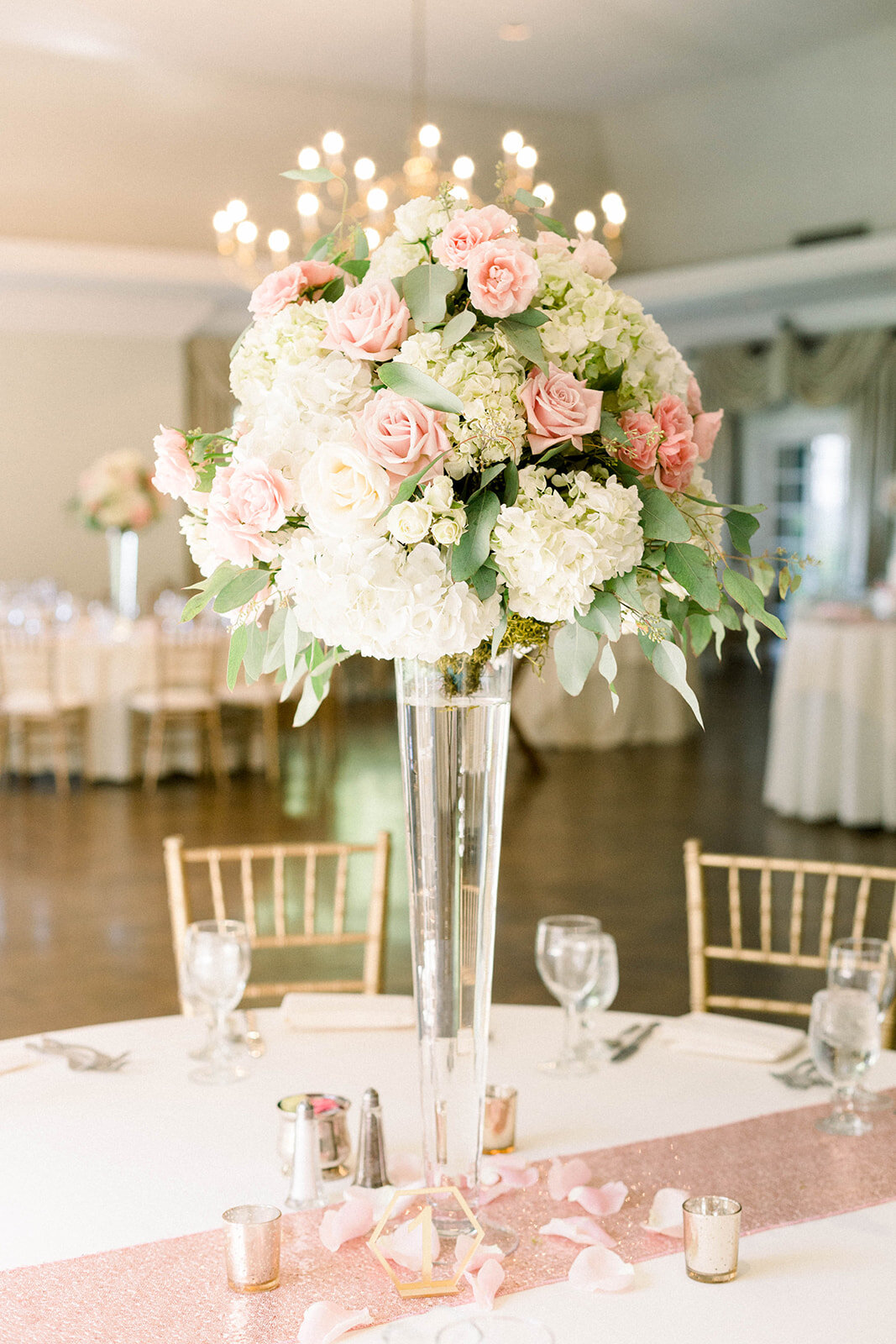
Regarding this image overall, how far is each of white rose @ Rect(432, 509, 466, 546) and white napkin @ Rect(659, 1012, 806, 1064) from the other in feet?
3.46

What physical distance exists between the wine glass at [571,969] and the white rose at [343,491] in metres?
0.86

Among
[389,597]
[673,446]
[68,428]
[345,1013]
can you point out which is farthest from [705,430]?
[68,428]

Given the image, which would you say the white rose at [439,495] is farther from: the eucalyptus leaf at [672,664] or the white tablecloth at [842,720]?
the white tablecloth at [842,720]

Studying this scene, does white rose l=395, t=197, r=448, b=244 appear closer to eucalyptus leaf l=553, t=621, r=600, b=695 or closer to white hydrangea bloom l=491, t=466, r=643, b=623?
white hydrangea bloom l=491, t=466, r=643, b=623

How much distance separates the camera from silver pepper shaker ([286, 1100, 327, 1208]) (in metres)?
1.49

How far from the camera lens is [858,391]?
43.5 feet

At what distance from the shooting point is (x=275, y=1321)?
1.24 metres

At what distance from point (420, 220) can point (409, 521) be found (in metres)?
0.35

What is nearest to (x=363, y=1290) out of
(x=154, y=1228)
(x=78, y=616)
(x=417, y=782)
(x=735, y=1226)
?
(x=154, y=1228)

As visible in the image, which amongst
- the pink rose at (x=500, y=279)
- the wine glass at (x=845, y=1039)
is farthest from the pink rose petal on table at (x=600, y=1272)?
the pink rose at (x=500, y=279)

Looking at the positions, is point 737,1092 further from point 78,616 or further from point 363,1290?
point 78,616

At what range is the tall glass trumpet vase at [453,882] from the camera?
54.2 inches

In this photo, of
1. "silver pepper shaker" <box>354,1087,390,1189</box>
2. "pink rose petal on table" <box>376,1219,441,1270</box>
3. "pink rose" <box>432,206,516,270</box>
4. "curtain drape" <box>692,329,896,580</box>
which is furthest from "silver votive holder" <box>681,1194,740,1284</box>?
"curtain drape" <box>692,329,896,580</box>

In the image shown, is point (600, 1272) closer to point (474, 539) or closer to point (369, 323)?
point (474, 539)
